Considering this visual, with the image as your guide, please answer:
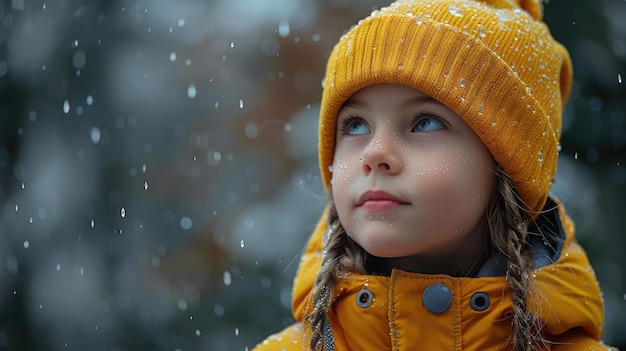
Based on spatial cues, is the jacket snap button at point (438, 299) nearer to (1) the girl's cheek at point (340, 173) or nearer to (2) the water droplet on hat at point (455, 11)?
(1) the girl's cheek at point (340, 173)

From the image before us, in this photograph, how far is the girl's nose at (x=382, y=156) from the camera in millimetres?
1261

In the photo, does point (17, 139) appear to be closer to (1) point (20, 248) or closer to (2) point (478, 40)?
(1) point (20, 248)

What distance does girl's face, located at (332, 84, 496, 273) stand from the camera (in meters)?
1.27

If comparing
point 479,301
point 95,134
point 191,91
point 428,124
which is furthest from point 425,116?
point 95,134

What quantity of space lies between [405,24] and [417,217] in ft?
1.14

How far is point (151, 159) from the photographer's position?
336cm

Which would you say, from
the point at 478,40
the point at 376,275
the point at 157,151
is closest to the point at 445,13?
the point at 478,40

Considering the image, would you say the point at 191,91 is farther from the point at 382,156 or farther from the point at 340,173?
the point at 382,156

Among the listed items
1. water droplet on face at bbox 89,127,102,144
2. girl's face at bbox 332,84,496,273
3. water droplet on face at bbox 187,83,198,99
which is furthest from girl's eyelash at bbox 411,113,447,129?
water droplet on face at bbox 89,127,102,144

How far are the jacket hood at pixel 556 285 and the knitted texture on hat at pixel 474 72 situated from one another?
0.08 metres

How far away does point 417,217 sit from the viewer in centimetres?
127

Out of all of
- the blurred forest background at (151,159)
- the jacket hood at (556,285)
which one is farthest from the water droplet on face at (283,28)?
the jacket hood at (556,285)

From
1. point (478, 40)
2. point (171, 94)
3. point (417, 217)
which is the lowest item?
point (171, 94)

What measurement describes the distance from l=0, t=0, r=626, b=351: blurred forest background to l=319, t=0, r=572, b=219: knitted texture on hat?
1785 mm
